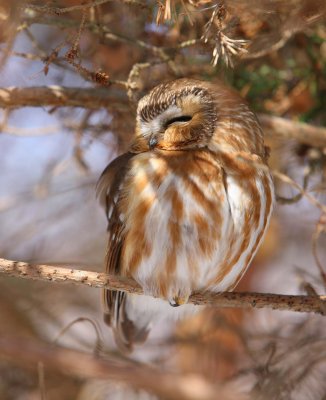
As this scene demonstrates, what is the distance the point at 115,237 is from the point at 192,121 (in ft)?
1.93

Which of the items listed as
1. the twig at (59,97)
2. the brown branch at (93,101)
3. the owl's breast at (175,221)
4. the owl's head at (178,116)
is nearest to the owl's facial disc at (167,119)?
the owl's head at (178,116)

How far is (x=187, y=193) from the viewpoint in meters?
2.49

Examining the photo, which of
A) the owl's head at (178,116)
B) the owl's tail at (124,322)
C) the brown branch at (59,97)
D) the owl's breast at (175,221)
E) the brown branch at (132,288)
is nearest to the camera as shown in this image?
the brown branch at (132,288)

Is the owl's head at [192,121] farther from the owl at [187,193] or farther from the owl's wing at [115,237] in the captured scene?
the owl's wing at [115,237]

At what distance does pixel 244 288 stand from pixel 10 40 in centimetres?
243

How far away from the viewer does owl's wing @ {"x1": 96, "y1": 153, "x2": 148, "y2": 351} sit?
107 inches

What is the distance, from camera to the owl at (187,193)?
2.50 meters

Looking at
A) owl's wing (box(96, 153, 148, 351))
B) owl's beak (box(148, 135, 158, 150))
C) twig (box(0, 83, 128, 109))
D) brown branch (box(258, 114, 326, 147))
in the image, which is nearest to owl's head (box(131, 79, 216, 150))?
owl's beak (box(148, 135, 158, 150))

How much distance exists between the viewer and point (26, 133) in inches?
132

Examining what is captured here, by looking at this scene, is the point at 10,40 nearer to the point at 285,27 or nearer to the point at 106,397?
the point at 285,27

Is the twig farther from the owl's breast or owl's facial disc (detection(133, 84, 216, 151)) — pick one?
the owl's breast

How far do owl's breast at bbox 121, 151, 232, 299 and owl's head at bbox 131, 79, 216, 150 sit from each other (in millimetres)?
61

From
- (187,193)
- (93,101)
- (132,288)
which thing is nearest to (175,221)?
(187,193)

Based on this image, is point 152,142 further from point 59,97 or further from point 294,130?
point 294,130
